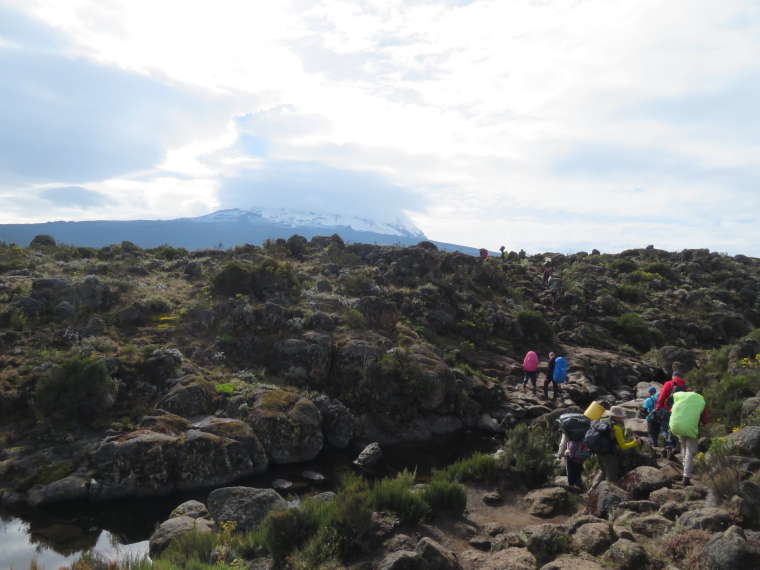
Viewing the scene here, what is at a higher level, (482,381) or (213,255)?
(213,255)

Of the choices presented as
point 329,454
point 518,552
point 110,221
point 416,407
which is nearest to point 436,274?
point 416,407

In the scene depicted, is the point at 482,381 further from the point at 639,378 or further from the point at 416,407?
the point at 639,378

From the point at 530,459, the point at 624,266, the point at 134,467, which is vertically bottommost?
the point at 134,467

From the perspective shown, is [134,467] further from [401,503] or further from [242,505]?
[401,503]

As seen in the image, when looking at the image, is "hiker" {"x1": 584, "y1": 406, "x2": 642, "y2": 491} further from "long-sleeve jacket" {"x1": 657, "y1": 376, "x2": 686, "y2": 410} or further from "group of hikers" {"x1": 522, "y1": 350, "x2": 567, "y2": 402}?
"group of hikers" {"x1": 522, "y1": 350, "x2": 567, "y2": 402}

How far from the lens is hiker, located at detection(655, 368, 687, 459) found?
10289 millimetres

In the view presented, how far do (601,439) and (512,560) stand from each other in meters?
4.00

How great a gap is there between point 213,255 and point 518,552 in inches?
1151

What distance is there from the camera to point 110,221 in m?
190

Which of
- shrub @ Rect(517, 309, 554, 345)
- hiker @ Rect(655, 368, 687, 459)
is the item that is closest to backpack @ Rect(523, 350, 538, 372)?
shrub @ Rect(517, 309, 554, 345)

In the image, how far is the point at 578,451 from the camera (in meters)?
9.31

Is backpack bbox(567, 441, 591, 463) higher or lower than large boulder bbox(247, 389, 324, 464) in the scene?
higher

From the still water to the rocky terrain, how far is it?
351mm

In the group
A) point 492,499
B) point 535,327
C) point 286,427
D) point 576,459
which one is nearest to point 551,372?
point 535,327
